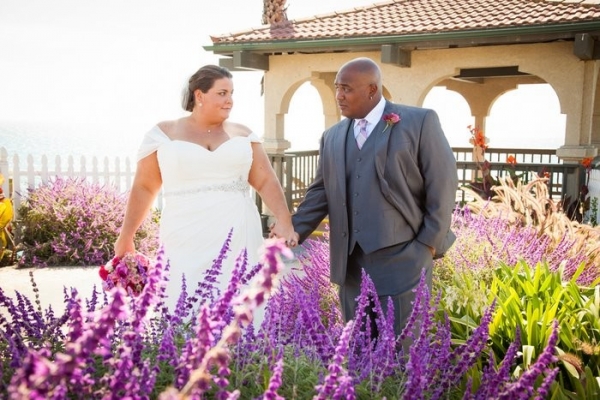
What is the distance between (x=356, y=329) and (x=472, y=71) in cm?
1573

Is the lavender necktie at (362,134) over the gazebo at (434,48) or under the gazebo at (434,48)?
under

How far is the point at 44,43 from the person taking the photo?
13775cm

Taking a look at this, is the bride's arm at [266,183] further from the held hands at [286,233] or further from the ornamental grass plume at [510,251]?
the ornamental grass plume at [510,251]

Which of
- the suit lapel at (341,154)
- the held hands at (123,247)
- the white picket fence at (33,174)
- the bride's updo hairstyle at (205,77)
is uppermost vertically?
the bride's updo hairstyle at (205,77)

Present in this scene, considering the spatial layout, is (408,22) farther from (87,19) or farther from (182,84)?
(87,19)

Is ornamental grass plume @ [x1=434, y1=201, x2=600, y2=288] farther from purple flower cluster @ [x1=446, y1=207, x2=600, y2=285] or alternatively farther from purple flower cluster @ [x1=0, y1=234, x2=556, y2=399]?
purple flower cluster @ [x1=0, y1=234, x2=556, y2=399]

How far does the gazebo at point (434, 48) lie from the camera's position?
11.0m

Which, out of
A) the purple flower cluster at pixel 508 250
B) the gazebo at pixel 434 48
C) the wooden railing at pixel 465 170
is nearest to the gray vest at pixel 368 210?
the purple flower cluster at pixel 508 250

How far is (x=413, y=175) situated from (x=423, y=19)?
31.9 ft

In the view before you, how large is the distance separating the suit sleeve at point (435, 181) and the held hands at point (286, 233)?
0.74 metres

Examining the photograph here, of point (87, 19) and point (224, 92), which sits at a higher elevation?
point (87, 19)

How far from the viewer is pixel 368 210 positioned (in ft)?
12.4

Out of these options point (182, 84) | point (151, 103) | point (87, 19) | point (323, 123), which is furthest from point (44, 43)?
point (182, 84)

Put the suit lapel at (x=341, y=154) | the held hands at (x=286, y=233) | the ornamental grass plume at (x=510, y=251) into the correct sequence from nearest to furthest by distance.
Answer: the suit lapel at (x=341, y=154), the held hands at (x=286, y=233), the ornamental grass plume at (x=510, y=251)
